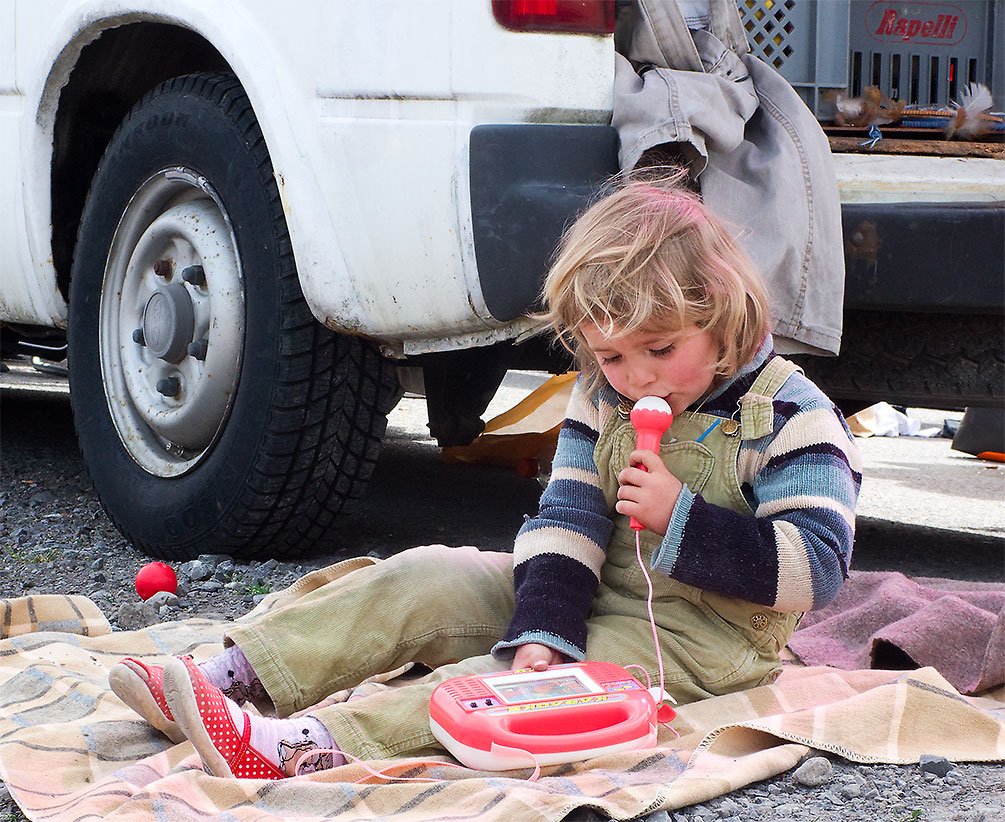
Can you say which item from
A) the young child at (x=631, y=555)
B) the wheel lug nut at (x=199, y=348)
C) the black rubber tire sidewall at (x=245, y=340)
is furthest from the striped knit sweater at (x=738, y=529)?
the wheel lug nut at (x=199, y=348)

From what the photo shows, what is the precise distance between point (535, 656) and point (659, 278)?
58 cm

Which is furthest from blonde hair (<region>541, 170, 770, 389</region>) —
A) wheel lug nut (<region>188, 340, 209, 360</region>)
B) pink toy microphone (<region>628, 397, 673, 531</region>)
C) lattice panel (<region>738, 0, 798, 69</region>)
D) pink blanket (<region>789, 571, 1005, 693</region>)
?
lattice panel (<region>738, 0, 798, 69</region>)

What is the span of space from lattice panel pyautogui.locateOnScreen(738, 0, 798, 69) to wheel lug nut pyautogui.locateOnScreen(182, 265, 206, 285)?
1524 mm

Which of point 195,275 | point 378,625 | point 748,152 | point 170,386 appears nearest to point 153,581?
point 170,386

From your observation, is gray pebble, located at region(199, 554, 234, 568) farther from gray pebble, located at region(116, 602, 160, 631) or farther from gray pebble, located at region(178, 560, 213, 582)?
gray pebble, located at region(116, 602, 160, 631)

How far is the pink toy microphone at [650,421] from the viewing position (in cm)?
187

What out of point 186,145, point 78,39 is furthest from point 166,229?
point 78,39

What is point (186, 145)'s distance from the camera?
2.87 m

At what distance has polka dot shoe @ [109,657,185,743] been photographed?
182 cm

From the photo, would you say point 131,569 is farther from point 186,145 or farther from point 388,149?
point 388,149

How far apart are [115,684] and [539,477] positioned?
2.74 m

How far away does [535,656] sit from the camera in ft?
6.15

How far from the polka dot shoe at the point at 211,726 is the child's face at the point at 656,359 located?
722 millimetres

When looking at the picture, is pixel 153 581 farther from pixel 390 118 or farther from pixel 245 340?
pixel 390 118
